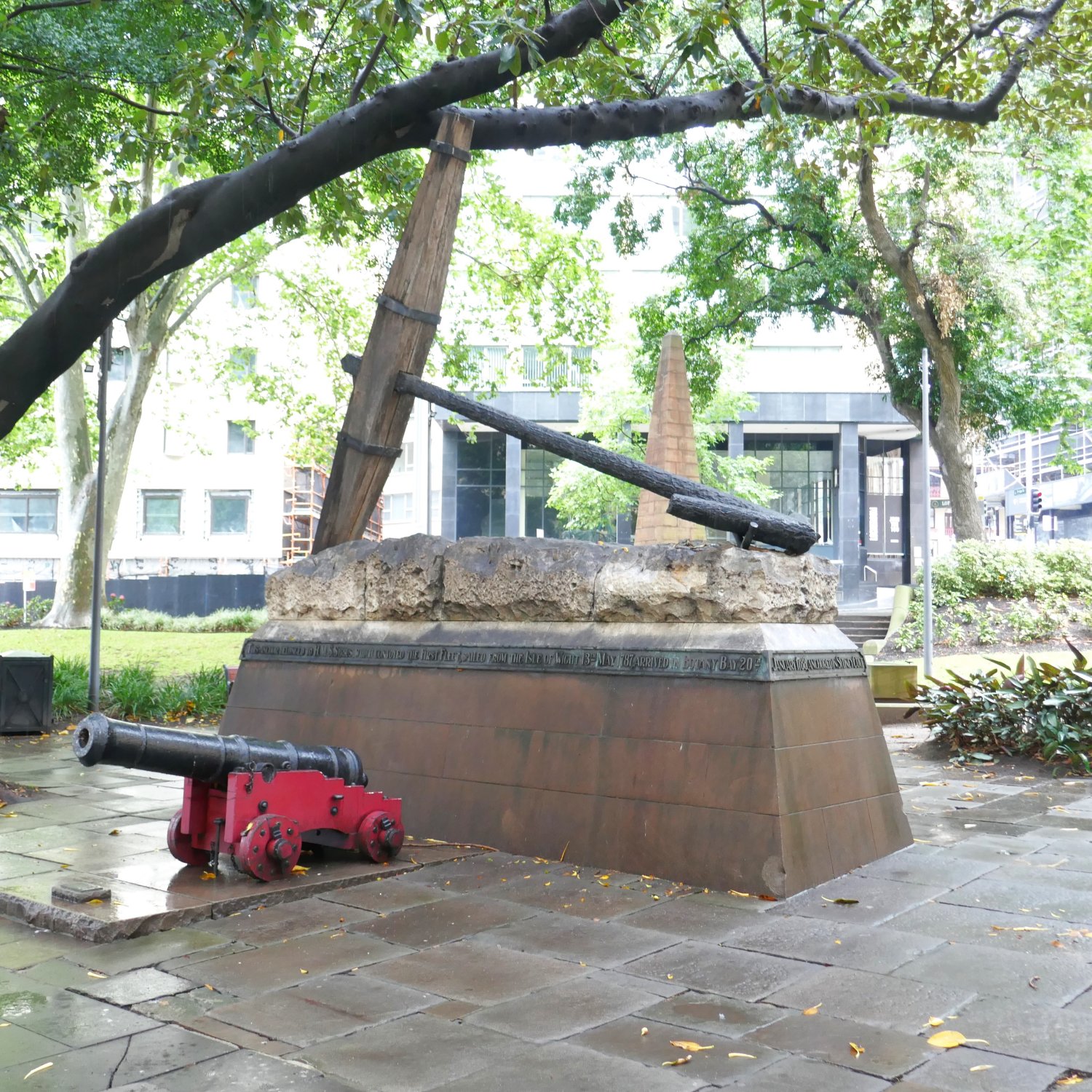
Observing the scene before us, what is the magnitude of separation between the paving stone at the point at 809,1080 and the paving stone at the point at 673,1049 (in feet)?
0.13

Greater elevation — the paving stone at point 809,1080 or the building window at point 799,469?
the building window at point 799,469

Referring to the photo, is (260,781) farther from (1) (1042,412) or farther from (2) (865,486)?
(2) (865,486)

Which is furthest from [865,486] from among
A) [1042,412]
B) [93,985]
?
[93,985]

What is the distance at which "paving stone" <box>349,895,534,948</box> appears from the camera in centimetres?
449

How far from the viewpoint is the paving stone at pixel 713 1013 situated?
346cm

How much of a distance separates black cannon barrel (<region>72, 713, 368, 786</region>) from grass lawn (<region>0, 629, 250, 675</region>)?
10916 mm

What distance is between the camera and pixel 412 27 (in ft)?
21.8

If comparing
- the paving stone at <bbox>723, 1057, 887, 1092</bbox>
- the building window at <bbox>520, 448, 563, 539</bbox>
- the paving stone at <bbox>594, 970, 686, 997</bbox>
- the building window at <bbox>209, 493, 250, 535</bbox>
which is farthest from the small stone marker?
the building window at <bbox>209, 493, 250, 535</bbox>

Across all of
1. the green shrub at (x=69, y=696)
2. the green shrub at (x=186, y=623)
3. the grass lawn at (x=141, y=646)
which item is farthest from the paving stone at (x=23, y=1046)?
the green shrub at (x=186, y=623)

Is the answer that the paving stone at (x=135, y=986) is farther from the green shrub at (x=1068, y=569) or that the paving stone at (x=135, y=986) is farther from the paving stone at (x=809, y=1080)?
the green shrub at (x=1068, y=569)

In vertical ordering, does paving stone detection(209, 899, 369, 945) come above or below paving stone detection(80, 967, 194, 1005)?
below

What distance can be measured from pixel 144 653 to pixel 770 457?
22.7 m

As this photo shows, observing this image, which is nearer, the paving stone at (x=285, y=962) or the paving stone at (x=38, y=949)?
the paving stone at (x=285, y=962)

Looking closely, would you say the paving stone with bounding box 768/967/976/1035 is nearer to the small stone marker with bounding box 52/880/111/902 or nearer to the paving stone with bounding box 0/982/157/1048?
the paving stone with bounding box 0/982/157/1048
